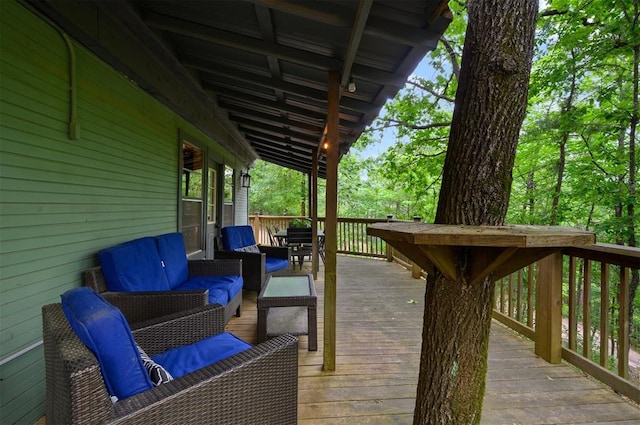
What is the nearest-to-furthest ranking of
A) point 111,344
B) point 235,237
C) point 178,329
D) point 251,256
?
point 111,344, point 178,329, point 251,256, point 235,237

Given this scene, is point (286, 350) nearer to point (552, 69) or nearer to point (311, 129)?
point (311, 129)

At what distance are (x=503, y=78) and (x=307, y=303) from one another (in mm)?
2082

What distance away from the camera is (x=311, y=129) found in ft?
15.2

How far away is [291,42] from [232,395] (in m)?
2.44

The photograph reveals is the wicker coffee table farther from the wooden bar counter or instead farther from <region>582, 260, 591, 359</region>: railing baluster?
<region>582, 260, 591, 359</region>: railing baluster

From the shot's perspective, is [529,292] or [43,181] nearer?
[43,181]

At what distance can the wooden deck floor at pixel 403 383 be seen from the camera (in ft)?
6.00

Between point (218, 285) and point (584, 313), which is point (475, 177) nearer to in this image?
point (584, 313)

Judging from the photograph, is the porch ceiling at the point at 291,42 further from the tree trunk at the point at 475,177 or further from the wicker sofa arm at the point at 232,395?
→ the wicker sofa arm at the point at 232,395

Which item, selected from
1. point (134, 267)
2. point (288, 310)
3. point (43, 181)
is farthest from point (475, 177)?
point (134, 267)

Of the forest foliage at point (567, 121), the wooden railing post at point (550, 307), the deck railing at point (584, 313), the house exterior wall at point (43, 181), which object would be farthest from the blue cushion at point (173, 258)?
the forest foliage at point (567, 121)

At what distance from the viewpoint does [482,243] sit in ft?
2.87

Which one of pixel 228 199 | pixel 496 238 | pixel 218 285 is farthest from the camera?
pixel 228 199

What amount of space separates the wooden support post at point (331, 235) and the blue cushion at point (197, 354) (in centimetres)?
81
